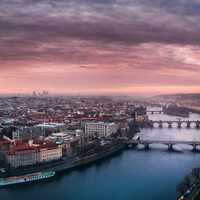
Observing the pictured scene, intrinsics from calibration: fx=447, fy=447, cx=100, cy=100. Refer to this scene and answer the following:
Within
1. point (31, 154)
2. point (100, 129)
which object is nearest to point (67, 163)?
point (31, 154)

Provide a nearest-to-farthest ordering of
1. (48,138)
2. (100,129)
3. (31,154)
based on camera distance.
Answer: (31,154) → (48,138) → (100,129)

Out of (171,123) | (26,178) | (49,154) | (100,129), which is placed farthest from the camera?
(171,123)

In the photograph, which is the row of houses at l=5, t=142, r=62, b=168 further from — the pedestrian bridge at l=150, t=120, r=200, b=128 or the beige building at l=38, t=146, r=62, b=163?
the pedestrian bridge at l=150, t=120, r=200, b=128

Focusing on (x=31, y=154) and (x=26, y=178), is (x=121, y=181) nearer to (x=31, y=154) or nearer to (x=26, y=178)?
(x=26, y=178)

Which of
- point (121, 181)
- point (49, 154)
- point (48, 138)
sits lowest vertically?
point (121, 181)

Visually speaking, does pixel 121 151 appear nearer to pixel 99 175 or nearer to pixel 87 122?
pixel 99 175

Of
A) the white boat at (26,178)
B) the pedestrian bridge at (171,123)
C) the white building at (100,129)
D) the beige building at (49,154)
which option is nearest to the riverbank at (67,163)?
the beige building at (49,154)
